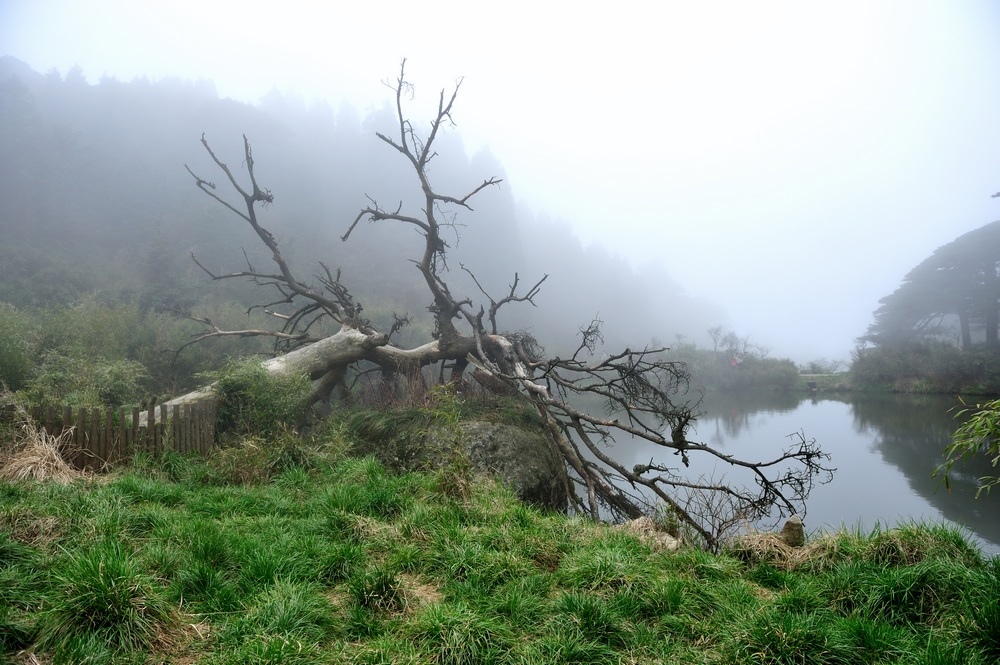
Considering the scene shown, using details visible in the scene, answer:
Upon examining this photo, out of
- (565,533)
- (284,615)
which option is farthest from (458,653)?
(565,533)

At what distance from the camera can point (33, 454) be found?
500cm

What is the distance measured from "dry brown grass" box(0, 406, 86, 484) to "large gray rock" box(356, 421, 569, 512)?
11.1 ft

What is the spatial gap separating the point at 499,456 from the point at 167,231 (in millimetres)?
32422

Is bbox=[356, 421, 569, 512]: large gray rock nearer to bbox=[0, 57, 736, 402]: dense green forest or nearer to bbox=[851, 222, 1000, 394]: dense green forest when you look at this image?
bbox=[0, 57, 736, 402]: dense green forest

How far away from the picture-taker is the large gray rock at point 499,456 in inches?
270

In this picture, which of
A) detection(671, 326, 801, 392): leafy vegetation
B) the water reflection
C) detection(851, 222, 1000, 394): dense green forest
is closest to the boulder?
the water reflection

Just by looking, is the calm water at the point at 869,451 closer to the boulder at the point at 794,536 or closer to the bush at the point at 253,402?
the boulder at the point at 794,536

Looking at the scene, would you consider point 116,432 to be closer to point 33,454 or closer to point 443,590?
point 33,454

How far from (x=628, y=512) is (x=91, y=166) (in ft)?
132

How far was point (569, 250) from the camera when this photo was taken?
256 feet

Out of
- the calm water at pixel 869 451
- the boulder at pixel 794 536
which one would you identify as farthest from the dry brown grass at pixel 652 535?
the calm water at pixel 869 451

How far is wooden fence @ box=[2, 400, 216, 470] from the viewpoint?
5.57 m

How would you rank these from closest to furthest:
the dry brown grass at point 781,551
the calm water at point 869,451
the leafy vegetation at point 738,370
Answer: the dry brown grass at point 781,551 < the calm water at point 869,451 < the leafy vegetation at point 738,370

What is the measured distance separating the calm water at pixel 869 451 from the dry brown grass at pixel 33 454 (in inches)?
290
